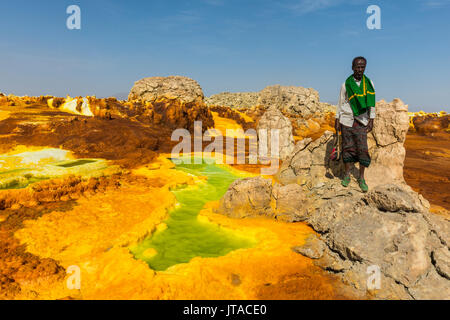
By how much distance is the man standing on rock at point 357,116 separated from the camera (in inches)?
204

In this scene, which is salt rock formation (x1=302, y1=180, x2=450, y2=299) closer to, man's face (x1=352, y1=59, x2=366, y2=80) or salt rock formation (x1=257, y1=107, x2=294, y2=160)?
man's face (x1=352, y1=59, x2=366, y2=80)

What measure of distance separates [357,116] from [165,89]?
28514 millimetres

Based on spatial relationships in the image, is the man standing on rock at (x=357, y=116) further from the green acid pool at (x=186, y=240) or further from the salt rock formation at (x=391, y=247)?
the green acid pool at (x=186, y=240)

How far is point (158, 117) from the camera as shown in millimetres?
20234

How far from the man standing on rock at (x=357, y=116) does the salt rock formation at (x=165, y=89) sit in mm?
25113

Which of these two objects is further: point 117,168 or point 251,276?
point 117,168

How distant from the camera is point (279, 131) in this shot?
1378 centimetres

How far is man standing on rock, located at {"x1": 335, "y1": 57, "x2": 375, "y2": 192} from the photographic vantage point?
17.0 feet

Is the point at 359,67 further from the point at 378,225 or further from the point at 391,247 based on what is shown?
the point at 391,247

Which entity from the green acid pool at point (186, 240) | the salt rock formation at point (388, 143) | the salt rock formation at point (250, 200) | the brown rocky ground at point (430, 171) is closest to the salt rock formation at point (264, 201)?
the salt rock formation at point (250, 200)

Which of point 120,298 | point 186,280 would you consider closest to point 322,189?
point 186,280

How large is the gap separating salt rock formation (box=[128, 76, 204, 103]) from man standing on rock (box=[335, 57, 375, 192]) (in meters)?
25.1

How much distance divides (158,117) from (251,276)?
1811 cm
